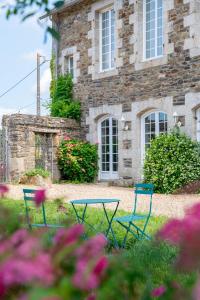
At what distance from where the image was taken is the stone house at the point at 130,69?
12492mm

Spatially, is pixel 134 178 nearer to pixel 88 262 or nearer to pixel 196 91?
pixel 196 91

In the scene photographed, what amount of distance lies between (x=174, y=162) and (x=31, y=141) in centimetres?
463

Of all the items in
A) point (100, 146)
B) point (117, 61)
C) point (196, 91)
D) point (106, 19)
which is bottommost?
point (100, 146)

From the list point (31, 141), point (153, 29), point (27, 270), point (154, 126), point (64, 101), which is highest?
point (153, 29)

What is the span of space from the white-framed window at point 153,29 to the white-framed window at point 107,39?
1.45 meters

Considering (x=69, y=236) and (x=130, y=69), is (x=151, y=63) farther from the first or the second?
(x=69, y=236)

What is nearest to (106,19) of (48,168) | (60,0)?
(48,168)

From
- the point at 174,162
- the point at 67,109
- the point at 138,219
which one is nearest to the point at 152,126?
the point at 174,162

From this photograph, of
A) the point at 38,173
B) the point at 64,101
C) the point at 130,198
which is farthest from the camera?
the point at 64,101

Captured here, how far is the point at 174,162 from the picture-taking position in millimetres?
12016

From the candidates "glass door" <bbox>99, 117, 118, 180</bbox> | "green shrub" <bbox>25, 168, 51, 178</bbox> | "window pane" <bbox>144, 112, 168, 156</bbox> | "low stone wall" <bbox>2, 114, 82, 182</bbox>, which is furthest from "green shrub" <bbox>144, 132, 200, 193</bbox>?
"low stone wall" <bbox>2, 114, 82, 182</bbox>

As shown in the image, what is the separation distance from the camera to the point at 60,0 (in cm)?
265

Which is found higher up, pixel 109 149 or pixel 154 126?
pixel 154 126

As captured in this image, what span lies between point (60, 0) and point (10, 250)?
2041 millimetres
